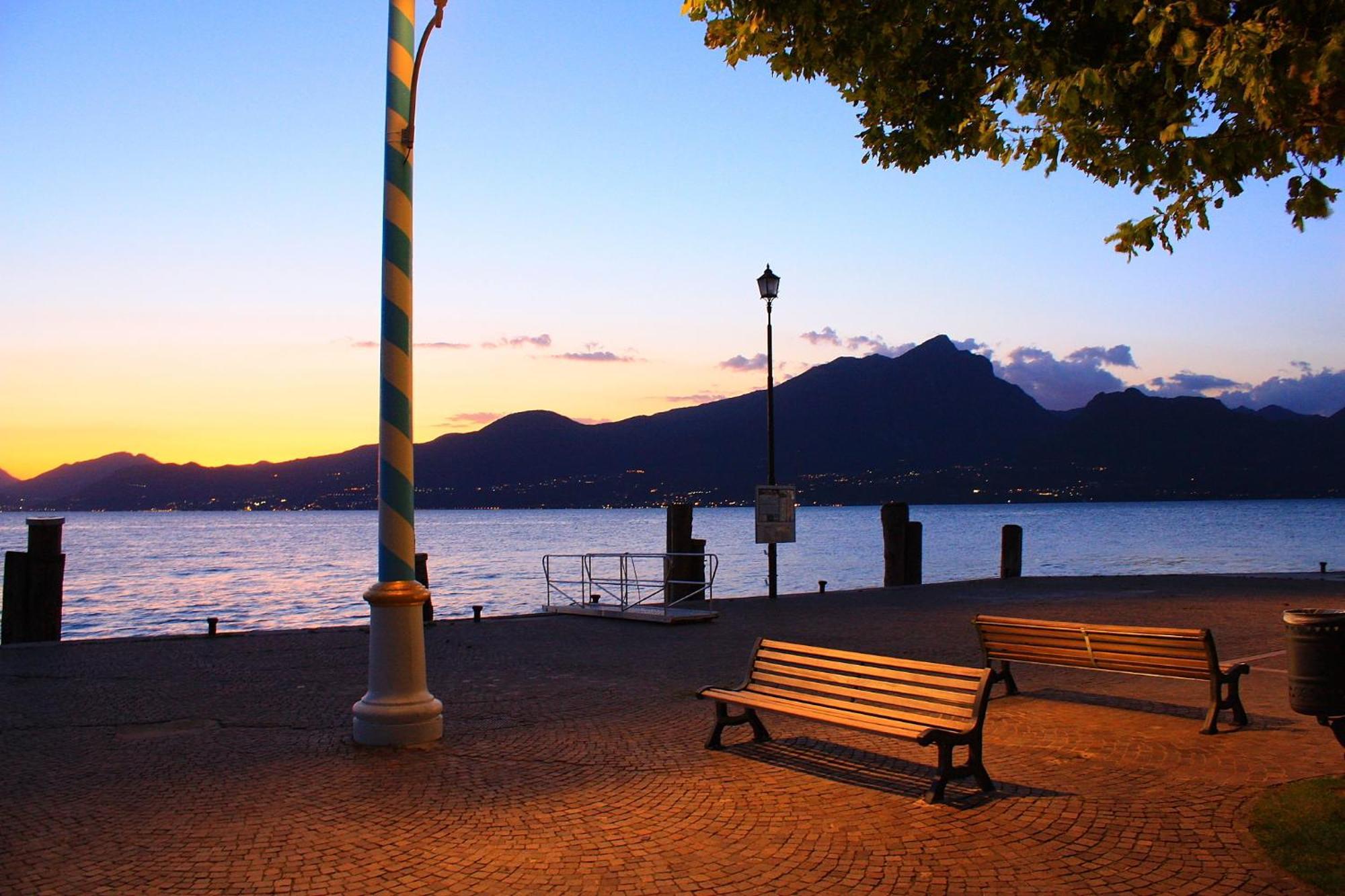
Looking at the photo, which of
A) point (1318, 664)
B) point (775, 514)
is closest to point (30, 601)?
point (775, 514)

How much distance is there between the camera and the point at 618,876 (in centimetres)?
528

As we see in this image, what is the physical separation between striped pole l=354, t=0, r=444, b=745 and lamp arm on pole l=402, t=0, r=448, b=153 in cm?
5

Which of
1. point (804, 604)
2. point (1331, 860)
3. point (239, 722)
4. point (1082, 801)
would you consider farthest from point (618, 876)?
point (804, 604)

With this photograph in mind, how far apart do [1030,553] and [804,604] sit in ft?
195

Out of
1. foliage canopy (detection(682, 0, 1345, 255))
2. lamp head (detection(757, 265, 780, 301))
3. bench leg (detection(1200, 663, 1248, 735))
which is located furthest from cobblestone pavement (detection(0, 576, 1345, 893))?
lamp head (detection(757, 265, 780, 301))

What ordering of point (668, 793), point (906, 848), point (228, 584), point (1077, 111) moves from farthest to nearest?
1. point (228, 584)
2. point (668, 793)
3. point (906, 848)
4. point (1077, 111)

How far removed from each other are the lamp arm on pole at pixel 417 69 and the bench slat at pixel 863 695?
5253mm

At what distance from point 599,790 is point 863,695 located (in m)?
1.95

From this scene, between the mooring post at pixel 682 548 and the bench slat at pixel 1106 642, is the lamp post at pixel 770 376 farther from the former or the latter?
the bench slat at pixel 1106 642

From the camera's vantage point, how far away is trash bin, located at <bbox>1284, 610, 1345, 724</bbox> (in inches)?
240

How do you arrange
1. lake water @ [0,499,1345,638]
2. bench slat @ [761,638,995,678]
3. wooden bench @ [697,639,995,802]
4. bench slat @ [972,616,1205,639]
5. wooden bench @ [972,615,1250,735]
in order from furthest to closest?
1. lake water @ [0,499,1345,638]
2. bench slat @ [972,616,1205,639]
3. wooden bench @ [972,615,1250,735]
4. bench slat @ [761,638,995,678]
5. wooden bench @ [697,639,995,802]

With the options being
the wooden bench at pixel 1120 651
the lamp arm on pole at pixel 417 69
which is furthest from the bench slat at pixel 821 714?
the lamp arm on pole at pixel 417 69

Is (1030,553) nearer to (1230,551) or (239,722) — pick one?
(1230,551)

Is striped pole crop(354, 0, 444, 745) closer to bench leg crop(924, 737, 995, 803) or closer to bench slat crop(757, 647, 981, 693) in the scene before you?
bench slat crop(757, 647, 981, 693)
